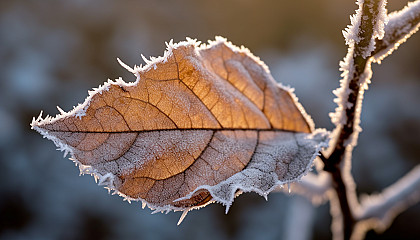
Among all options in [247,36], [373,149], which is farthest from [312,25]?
[373,149]

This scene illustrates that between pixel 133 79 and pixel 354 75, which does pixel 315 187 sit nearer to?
pixel 354 75

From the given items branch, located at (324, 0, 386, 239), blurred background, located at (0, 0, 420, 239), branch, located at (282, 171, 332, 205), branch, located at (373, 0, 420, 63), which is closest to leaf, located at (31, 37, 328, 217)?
branch, located at (324, 0, 386, 239)

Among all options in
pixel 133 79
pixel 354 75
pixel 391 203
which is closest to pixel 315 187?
pixel 391 203

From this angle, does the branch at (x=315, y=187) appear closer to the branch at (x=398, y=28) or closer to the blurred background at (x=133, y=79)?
the branch at (x=398, y=28)

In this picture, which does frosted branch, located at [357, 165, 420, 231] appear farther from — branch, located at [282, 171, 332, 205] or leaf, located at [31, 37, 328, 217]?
leaf, located at [31, 37, 328, 217]

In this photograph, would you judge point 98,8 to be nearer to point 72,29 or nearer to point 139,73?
point 72,29

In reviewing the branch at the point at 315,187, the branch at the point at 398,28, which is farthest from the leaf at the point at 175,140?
the branch at the point at 315,187
